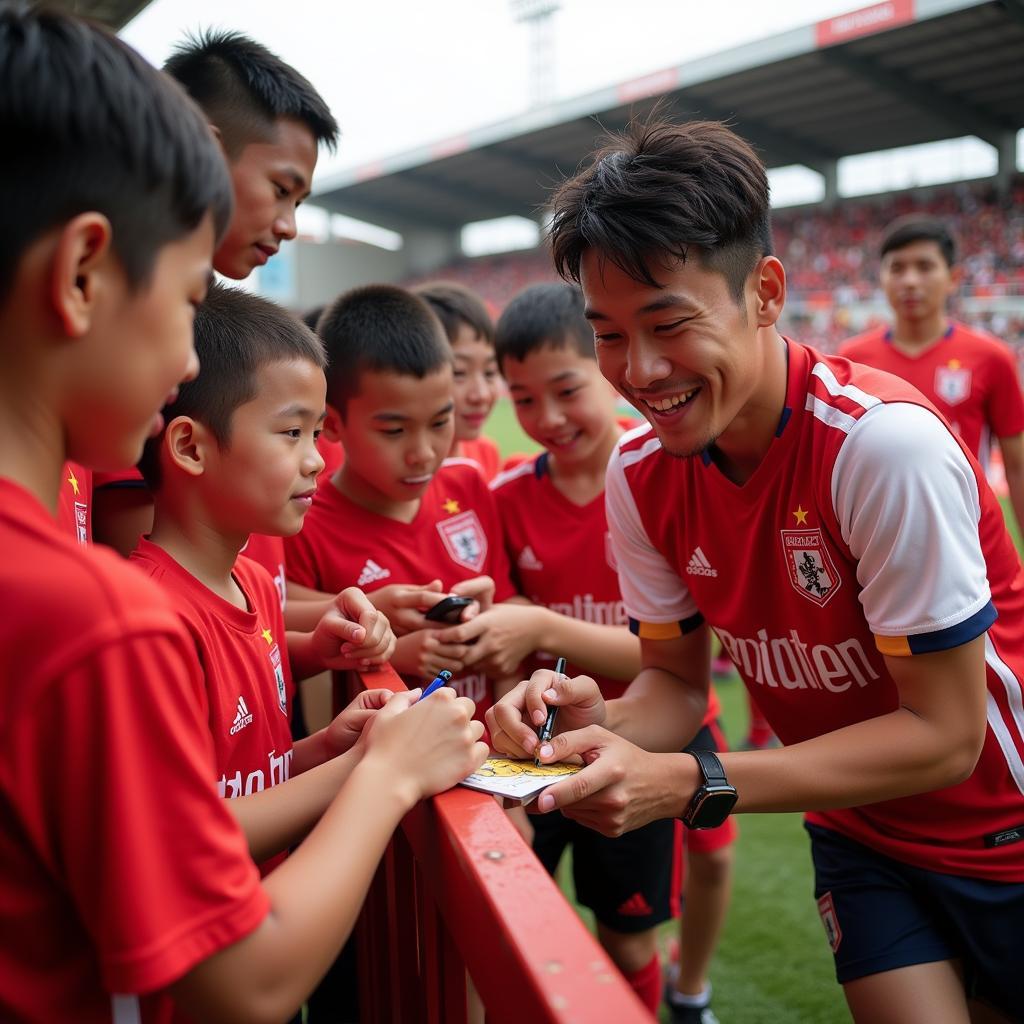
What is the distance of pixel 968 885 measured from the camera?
81.2 inches

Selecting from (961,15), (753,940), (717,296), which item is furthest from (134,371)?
(961,15)

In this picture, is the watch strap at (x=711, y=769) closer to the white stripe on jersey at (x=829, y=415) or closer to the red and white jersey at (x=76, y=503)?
the white stripe on jersey at (x=829, y=415)

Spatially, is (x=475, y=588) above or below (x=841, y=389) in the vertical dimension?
below

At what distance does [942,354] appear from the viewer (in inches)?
214

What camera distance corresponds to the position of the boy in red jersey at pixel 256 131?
8.82 ft

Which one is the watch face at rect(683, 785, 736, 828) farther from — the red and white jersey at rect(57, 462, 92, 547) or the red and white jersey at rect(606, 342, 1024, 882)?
the red and white jersey at rect(57, 462, 92, 547)

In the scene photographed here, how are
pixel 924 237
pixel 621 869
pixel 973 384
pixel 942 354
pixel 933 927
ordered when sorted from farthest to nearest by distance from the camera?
pixel 924 237
pixel 942 354
pixel 973 384
pixel 621 869
pixel 933 927

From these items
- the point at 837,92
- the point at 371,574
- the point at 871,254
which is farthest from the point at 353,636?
the point at 871,254

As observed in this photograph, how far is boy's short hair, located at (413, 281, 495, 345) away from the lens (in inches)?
155

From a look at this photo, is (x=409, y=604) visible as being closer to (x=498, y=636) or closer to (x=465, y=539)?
(x=498, y=636)

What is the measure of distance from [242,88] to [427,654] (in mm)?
1754

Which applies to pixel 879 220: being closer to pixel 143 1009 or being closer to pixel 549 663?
pixel 549 663

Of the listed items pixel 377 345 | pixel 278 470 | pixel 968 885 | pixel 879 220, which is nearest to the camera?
pixel 278 470

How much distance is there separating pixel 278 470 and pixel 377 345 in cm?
96
